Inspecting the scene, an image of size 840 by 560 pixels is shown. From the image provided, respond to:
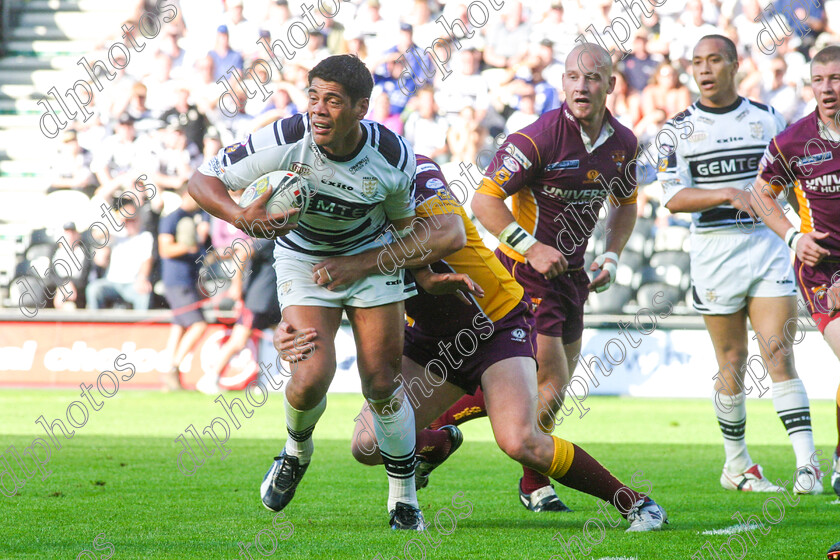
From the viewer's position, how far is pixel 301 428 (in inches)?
227

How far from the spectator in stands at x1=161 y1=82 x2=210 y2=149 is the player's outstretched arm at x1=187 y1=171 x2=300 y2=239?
1155 centimetres

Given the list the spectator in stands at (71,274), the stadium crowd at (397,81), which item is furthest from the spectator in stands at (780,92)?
the spectator in stands at (71,274)

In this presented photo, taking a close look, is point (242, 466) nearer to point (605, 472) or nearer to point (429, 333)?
point (429, 333)

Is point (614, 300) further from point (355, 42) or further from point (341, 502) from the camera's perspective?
point (341, 502)

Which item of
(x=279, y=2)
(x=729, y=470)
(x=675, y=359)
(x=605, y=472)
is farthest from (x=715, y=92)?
(x=279, y=2)

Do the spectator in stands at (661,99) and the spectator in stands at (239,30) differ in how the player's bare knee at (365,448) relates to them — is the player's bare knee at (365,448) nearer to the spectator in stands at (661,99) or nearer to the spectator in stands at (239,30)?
the spectator in stands at (661,99)

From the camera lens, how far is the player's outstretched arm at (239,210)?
4895 mm

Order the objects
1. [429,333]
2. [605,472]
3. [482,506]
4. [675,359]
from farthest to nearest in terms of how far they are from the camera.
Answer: [675,359], [482,506], [429,333], [605,472]

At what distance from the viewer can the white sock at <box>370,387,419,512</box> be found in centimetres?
561

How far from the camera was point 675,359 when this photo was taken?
14.5 m

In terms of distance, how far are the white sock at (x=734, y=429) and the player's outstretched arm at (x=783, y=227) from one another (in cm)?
139

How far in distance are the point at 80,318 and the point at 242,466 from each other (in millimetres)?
7707

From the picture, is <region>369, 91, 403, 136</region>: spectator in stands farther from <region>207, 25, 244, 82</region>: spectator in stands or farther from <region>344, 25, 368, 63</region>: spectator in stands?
<region>207, 25, 244, 82</region>: spectator in stands

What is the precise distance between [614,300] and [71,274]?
25.7 feet
